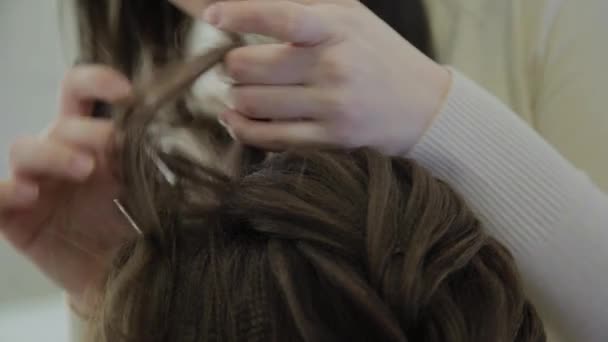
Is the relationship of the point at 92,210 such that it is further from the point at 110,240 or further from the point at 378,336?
the point at 378,336

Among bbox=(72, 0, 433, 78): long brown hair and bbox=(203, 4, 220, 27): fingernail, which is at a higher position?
bbox=(203, 4, 220, 27): fingernail

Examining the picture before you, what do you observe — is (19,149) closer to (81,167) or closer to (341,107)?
(81,167)

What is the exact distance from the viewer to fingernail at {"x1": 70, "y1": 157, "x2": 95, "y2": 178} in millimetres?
541

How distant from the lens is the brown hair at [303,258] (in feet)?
1.52

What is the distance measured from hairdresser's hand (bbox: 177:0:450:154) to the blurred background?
0.97 m

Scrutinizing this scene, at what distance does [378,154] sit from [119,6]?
449mm

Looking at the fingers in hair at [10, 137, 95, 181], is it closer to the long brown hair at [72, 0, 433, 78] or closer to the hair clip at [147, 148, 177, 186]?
the hair clip at [147, 148, 177, 186]

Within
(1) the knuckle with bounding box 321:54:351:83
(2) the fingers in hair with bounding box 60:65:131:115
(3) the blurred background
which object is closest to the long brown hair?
(2) the fingers in hair with bounding box 60:65:131:115

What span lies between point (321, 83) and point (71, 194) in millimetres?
217

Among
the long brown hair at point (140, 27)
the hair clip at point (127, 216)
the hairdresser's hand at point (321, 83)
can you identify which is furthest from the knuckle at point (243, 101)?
the long brown hair at point (140, 27)

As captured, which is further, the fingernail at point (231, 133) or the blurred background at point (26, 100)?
the blurred background at point (26, 100)

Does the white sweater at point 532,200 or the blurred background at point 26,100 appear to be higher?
the white sweater at point 532,200

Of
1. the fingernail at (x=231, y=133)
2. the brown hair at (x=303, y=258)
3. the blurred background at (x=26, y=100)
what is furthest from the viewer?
the blurred background at (x=26, y=100)

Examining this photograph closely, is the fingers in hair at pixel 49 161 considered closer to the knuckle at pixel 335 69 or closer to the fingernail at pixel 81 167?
the fingernail at pixel 81 167
